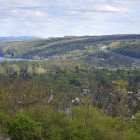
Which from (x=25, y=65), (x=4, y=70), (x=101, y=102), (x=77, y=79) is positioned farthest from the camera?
(x=25, y=65)

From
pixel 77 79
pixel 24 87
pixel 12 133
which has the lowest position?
pixel 77 79

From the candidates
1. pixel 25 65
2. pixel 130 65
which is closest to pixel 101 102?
pixel 25 65

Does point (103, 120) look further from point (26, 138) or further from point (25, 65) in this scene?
point (25, 65)

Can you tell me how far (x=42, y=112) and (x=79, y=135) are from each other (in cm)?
748

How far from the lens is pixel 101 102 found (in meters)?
68.7

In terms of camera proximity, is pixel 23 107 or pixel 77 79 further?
pixel 77 79

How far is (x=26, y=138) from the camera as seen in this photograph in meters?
31.3

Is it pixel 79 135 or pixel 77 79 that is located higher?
pixel 79 135

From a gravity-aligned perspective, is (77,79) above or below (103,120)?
below

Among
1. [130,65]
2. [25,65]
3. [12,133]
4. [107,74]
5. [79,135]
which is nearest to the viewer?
[79,135]

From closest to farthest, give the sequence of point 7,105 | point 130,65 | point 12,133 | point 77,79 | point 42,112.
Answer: point 12,133
point 42,112
point 7,105
point 77,79
point 130,65

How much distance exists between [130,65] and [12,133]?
175 m

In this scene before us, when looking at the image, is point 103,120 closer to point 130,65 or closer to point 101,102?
point 101,102

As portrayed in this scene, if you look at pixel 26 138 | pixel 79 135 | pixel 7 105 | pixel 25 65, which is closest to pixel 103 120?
pixel 79 135
